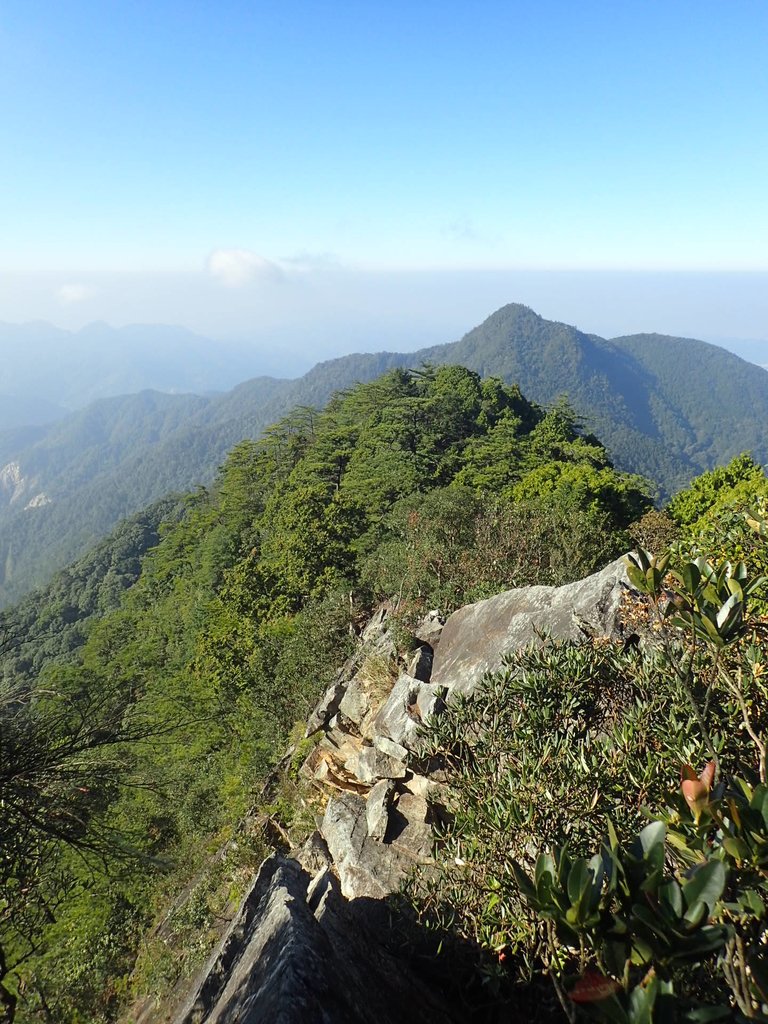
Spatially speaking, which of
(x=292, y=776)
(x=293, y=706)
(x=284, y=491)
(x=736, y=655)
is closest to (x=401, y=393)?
(x=284, y=491)

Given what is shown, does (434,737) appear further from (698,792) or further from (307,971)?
(698,792)

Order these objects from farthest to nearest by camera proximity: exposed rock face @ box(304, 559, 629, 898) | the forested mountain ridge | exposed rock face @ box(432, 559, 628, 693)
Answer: exposed rock face @ box(432, 559, 628, 693) < exposed rock face @ box(304, 559, 629, 898) < the forested mountain ridge

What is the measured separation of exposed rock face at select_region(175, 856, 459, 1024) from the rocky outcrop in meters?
0.01

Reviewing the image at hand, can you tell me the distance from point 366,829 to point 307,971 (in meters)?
4.06

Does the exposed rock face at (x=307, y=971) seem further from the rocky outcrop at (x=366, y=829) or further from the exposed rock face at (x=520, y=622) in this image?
the exposed rock face at (x=520, y=622)

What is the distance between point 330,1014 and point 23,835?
2586 mm

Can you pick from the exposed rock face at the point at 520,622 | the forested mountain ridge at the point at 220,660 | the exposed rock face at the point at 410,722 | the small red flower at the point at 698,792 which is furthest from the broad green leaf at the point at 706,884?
the exposed rock face at the point at 520,622

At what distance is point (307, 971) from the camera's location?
403cm

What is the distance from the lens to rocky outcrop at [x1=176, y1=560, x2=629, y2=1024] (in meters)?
4.25

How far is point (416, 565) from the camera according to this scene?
14781mm

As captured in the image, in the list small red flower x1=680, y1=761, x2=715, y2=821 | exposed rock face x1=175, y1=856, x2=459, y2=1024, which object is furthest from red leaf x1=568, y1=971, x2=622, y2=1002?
exposed rock face x1=175, y1=856, x2=459, y2=1024

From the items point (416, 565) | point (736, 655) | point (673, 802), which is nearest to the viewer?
point (673, 802)

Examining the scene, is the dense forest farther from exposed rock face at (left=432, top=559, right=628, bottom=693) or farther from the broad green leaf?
exposed rock face at (left=432, top=559, right=628, bottom=693)

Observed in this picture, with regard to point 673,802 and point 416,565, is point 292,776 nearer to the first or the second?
point 416,565
